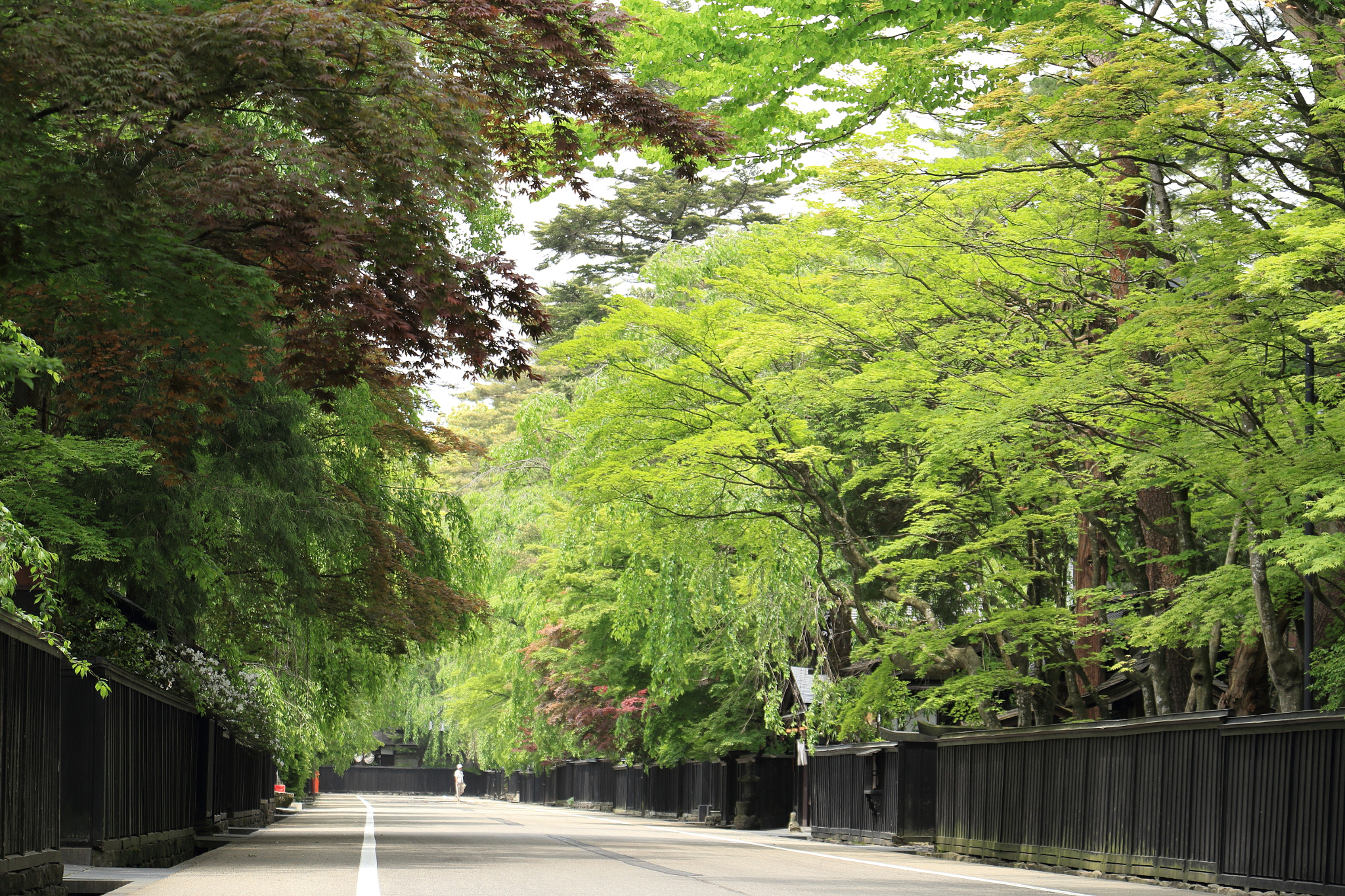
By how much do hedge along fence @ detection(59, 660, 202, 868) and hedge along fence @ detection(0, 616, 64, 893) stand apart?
1174 mm

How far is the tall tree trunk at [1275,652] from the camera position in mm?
16016

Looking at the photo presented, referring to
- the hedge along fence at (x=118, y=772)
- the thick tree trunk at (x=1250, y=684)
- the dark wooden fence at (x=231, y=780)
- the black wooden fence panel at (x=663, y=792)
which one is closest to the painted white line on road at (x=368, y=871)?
the hedge along fence at (x=118, y=772)

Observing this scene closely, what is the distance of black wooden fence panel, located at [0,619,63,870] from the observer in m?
10.3

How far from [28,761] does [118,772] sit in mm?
3747

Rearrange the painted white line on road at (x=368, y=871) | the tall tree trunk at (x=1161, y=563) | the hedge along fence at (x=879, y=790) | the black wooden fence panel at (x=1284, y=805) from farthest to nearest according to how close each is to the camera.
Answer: the hedge along fence at (x=879, y=790), the tall tree trunk at (x=1161, y=563), the black wooden fence panel at (x=1284, y=805), the painted white line on road at (x=368, y=871)

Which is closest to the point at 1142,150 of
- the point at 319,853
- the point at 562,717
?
the point at 319,853

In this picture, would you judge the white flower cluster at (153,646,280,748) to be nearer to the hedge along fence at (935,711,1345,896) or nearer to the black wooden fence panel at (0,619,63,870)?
the black wooden fence panel at (0,619,63,870)

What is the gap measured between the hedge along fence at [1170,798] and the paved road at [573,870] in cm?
91

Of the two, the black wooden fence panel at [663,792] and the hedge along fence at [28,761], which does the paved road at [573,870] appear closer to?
the hedge along fence at [28,761]

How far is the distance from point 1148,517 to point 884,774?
8355mm

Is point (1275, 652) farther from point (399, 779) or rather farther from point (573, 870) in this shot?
point (399, 779)

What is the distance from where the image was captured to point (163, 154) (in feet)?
31.9

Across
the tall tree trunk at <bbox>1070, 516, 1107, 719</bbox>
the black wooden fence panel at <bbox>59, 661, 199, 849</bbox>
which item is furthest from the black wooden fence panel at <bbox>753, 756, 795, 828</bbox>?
the black wooden fence panel at <bbox>59, 661, 199, 849</bbox>

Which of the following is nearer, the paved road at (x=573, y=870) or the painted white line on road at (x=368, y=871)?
the painted white line on road at (x=368, y=871)
